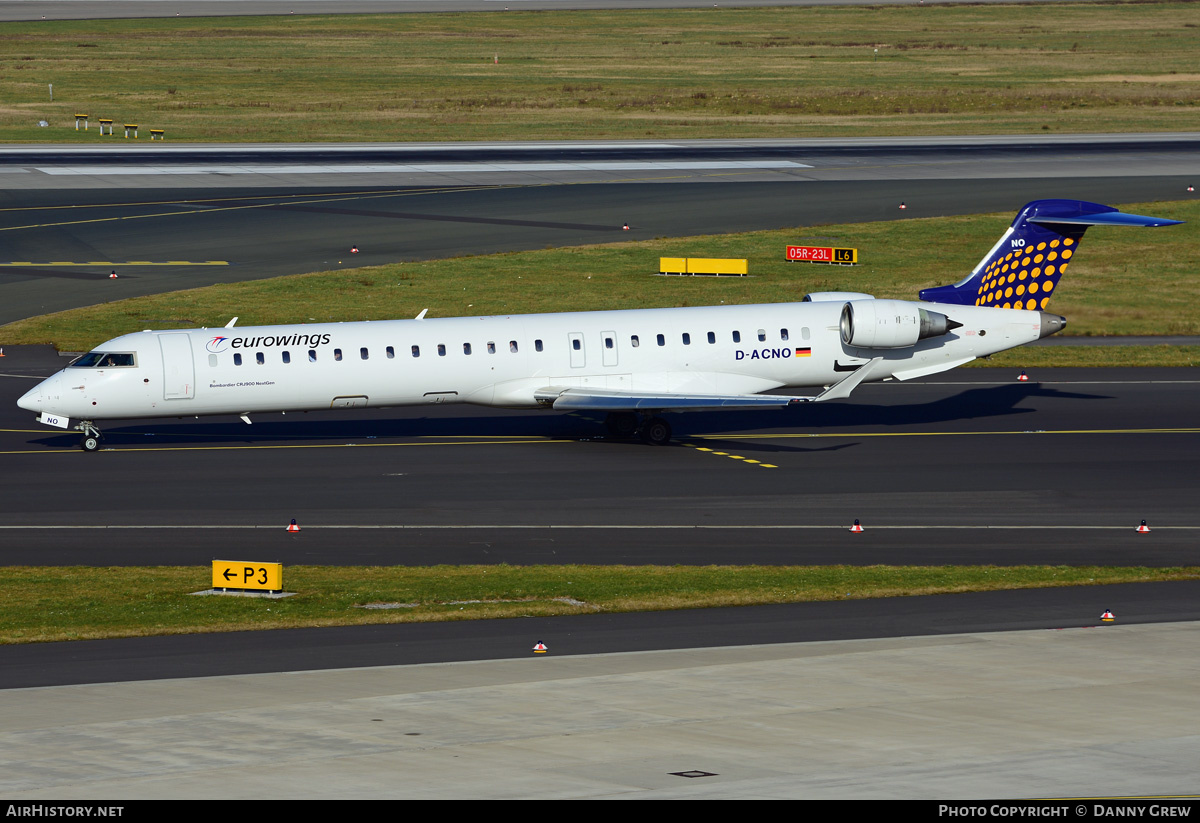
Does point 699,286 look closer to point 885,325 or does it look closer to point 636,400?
point 885,325

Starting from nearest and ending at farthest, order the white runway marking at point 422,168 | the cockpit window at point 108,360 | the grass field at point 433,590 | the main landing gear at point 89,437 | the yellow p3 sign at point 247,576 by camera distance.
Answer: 1. the grass field at point 433,590
2. the yellow p3 sign at point 247,576
3. the cockpit window at point 108,360
4. the main landing gear at point 89,437
5. the white runway marking at point 422,168

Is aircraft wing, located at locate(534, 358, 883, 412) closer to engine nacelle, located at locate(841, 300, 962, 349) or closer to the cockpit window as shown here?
engine nacelle, located at locate(841, 300, 962, 349)

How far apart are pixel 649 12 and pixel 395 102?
76261mm

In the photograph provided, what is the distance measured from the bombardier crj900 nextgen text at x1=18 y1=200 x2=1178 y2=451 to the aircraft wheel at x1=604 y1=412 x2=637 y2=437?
0.05 m

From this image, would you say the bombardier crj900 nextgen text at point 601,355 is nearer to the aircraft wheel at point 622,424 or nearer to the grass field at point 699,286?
the aircraft wheel at point 622,424

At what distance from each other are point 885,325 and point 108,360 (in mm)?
21003

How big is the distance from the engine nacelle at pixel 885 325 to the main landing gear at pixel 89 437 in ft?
68.6

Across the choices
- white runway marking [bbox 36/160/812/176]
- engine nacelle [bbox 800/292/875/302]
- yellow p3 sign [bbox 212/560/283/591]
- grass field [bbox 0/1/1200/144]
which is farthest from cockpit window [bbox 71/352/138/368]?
grass field [bbox 0/1/1200/144]

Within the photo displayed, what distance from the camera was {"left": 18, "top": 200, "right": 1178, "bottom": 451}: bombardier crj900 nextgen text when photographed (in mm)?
40562

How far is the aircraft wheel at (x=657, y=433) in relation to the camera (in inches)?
1715

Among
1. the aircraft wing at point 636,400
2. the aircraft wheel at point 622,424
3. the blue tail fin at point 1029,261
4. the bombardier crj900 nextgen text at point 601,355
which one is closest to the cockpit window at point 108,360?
the bombardier crj900 nextgen text at point 601,355

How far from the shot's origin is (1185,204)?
77.6 meters

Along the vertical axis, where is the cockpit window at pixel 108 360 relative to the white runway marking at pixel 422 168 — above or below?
below

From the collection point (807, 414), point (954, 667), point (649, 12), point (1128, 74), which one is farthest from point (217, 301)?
point (649, 12)
